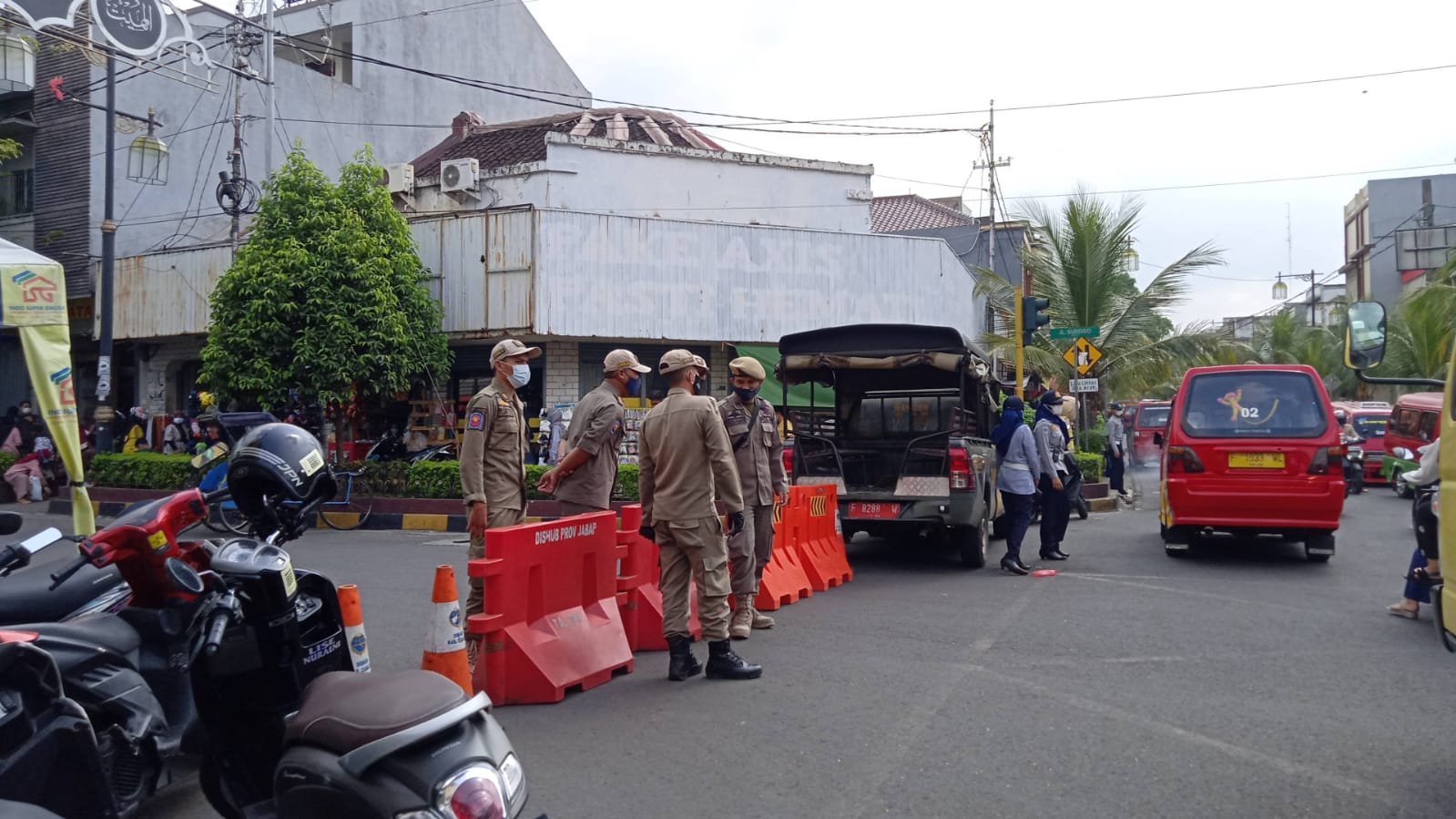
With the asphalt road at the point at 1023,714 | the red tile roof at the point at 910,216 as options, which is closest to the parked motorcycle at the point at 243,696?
the asphalt road at the point at 1023,714

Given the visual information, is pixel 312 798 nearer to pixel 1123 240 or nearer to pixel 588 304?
pixel 588 304

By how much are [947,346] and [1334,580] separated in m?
3.96

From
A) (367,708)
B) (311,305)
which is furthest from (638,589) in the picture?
(311,305)

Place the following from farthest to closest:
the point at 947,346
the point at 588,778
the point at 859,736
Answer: the point at 947,346
the point at 859,736
the point at 588,778

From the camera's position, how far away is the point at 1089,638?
695 cm

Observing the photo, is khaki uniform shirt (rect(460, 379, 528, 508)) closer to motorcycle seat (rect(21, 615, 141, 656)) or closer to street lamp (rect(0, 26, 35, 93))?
motorcycle seat (rect(21, 615, 141, 656))

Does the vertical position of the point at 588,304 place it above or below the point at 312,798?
above

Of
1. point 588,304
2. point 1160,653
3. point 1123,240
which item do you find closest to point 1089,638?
point 1160,653

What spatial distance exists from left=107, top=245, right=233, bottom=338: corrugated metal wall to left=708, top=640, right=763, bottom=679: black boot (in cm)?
1620

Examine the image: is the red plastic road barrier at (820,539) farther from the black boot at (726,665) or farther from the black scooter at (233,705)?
the black scooter at (233,705)

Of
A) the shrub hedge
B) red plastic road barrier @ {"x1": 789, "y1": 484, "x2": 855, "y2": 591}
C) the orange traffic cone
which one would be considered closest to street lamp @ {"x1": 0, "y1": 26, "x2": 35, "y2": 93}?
the shrub hedge

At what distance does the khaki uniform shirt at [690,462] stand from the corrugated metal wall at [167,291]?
619 inches

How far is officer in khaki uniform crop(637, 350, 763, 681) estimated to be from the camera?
5.93 m

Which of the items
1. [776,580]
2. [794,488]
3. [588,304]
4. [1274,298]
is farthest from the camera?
[1274,298]
